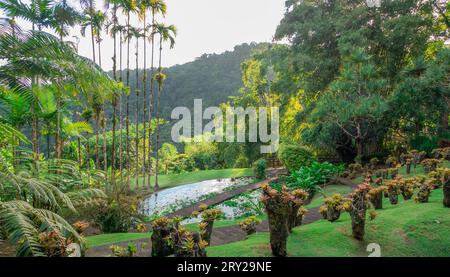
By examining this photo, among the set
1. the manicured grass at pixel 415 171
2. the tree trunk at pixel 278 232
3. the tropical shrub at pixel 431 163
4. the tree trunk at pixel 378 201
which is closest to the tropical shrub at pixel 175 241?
the tree trunk at pixel 278 232

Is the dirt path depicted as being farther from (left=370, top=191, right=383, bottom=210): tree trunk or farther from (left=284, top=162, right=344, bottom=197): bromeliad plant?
(left=284, top=162, right=344, bottom=197): bromeliad plant

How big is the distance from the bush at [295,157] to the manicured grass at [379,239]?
9826 mm

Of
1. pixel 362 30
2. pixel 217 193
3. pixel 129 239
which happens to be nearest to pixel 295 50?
pixel 362 30

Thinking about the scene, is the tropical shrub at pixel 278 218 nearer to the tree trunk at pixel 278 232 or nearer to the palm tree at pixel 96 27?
the tree trunk at pixel 278 232

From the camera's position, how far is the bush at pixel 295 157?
1666cm

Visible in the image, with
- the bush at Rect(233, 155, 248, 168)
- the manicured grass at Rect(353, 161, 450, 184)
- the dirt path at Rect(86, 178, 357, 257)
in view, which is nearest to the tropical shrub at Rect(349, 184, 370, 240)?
the dirt path at Rect(86, 178, 357, 257)

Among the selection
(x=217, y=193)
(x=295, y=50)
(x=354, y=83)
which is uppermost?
(x=295, y=50)

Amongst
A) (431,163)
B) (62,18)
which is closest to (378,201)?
(431,163)

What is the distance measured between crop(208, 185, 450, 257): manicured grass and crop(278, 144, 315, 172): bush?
9826 millimetres

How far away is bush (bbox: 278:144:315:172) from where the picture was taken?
16656 millimetres

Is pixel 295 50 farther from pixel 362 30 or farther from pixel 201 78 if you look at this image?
pixel 201 78

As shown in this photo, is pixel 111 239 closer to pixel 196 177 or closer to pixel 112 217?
pixel 112 217
